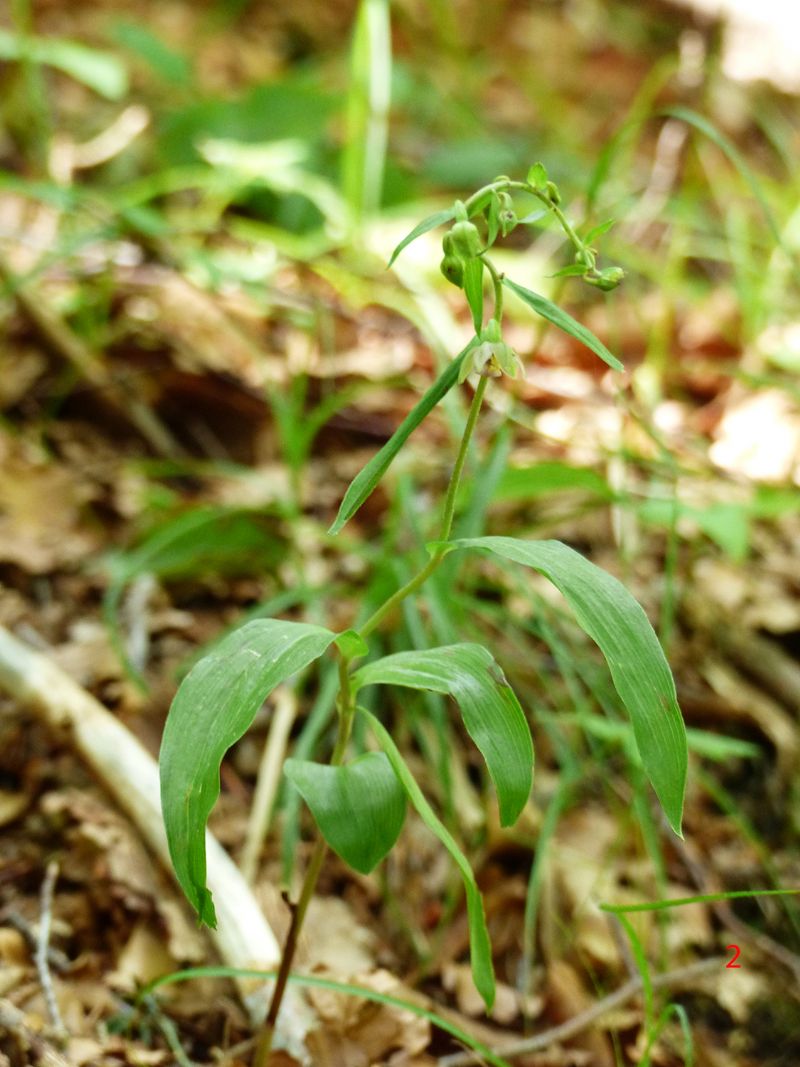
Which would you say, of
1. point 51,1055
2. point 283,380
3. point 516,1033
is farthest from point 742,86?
point 51,1055

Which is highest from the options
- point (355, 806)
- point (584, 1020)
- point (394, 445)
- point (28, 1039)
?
point (394, 445)

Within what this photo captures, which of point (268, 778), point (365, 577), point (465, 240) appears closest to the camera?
point (465, 240)

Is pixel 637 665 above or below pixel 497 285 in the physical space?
below

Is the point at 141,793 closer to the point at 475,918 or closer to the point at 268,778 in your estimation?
the point at 268,778

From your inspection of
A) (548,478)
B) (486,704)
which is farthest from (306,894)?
(548,478)

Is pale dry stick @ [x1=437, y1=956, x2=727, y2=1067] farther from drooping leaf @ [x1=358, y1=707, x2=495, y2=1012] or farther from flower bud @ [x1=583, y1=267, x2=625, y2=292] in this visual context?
flower bud @ [x1=583, y1=267, x2=625, y2=292]

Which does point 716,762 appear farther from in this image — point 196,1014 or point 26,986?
point 26,986

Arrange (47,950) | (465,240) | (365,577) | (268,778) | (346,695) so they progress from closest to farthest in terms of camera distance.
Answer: (465,240), (346,695), (47,950), (268,778), (365,577)

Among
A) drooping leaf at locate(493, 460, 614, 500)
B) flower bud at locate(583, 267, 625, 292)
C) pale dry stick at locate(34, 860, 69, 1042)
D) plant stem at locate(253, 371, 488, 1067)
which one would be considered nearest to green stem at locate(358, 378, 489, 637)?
plant stem at locate(253, 371, 488, 1067)
